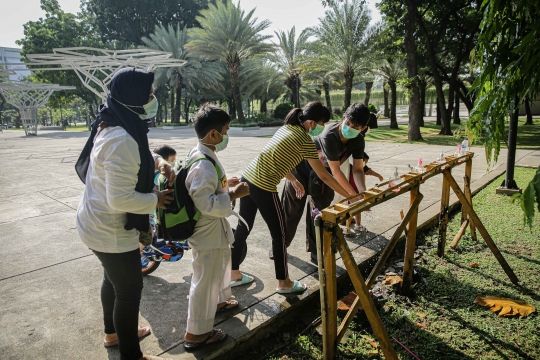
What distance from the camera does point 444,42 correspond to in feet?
66.4

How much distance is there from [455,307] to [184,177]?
247cm

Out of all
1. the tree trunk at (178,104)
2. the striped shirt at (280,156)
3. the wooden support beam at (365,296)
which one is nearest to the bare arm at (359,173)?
the striped shirt at (280,156)

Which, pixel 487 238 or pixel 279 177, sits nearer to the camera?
pixel 279 177

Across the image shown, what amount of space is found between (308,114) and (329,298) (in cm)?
162

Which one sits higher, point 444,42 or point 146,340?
point 444,42

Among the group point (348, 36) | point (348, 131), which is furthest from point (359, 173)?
point (348, 36)

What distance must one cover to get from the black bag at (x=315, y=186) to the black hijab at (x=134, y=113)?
6.33 ft

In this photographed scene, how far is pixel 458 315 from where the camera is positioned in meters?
2.93

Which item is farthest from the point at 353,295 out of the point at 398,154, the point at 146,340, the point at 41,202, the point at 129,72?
the point at 398,154

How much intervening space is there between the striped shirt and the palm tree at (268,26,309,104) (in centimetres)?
2601

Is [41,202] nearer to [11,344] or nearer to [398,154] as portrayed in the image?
[11,344]

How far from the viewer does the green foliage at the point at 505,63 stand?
1.59 m

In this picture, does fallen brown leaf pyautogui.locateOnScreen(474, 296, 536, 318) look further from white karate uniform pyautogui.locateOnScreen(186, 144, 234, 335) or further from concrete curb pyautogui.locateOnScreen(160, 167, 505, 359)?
white karate uniform pyautogui.locateOnScreen(186, 144, 234, 335)

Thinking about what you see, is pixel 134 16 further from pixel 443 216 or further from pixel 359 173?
pixel 443 216
